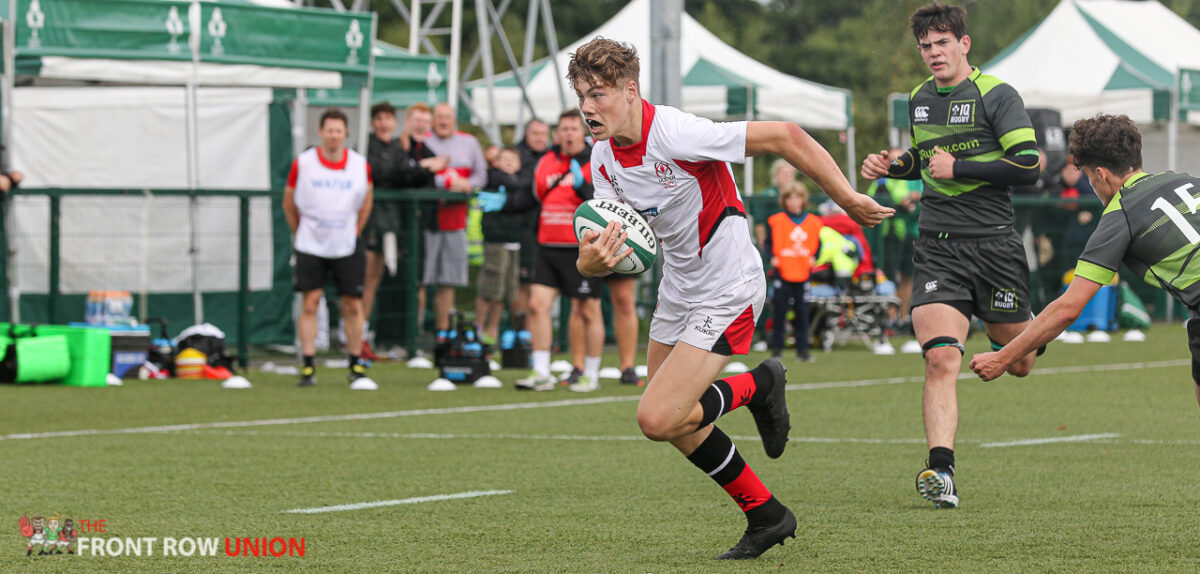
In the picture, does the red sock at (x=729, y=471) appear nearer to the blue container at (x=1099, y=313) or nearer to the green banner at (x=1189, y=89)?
the blue container at (x=1099, y=313)

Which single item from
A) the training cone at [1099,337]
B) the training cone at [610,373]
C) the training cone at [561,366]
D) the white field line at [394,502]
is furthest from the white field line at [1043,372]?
the white field line at [394,502]

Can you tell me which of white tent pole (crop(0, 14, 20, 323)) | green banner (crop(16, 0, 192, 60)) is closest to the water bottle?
green banner (crop(16, 0, 192, 60))

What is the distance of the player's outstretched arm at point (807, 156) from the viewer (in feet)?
18.5

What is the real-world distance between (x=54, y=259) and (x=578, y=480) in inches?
312

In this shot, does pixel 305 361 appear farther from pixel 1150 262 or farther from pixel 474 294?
pixel 1150 262

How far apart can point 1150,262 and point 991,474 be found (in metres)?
2.57

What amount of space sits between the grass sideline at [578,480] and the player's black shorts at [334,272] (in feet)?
2.80

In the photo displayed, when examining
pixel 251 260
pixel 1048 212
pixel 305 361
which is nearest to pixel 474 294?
pixel 251 260

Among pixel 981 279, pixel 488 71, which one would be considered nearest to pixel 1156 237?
pixel 981 279

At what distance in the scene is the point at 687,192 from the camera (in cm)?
594

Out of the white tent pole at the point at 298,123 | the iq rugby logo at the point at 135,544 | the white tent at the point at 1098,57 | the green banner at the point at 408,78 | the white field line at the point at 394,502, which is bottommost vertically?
the white field line at the point at 394,502

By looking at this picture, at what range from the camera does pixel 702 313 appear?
19.8 ft

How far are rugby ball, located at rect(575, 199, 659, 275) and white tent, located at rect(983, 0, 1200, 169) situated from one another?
65.5 ft

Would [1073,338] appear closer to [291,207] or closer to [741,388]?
[291,207]
